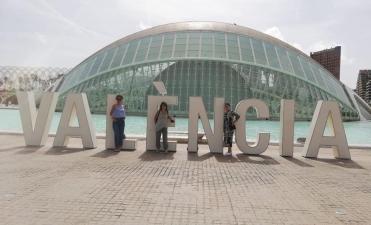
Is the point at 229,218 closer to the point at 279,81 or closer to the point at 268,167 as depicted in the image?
the point at 268,167

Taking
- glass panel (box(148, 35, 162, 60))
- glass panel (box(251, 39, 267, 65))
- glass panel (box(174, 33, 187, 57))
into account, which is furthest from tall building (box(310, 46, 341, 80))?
glass panel (box(148, 35, 162, 60))

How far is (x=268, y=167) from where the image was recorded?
9.70 metres

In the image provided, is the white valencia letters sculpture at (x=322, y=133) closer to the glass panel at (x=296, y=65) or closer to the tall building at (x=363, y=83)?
the glass panel at (x=296, y=65)

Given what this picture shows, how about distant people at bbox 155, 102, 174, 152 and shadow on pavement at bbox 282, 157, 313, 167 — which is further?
distant people at bbox 155, 102, 174, 152

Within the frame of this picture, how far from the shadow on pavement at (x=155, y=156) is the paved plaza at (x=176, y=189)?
1.3 inches

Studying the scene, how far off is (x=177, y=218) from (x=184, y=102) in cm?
2787

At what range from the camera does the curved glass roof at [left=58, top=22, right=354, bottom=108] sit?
3341 centimetres

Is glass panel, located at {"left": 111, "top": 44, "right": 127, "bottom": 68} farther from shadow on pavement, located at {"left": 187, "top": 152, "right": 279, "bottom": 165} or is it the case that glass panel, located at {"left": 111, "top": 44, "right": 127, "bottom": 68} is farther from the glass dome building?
shadow on pavement, located at {"left": 187, "top": 152, "right": 279, "bottom": 165}

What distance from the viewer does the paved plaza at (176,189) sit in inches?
216

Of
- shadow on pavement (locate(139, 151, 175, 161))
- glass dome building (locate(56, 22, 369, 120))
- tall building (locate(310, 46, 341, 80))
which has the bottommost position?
shadow on pavement (locate(139, 151, 175, 161))

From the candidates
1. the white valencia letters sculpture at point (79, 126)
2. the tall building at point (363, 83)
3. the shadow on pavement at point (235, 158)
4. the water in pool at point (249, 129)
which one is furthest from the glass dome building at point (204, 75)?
the tall building at point (363, 83)

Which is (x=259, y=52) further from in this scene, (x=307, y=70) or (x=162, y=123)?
(x=162, y=123)

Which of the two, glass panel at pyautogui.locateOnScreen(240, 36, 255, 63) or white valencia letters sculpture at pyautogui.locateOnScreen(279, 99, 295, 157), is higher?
glass panel at pyautogui.locateOnScreen(240, 36, 255, 63)

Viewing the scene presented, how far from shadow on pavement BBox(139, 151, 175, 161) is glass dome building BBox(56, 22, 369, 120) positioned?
21.1m
